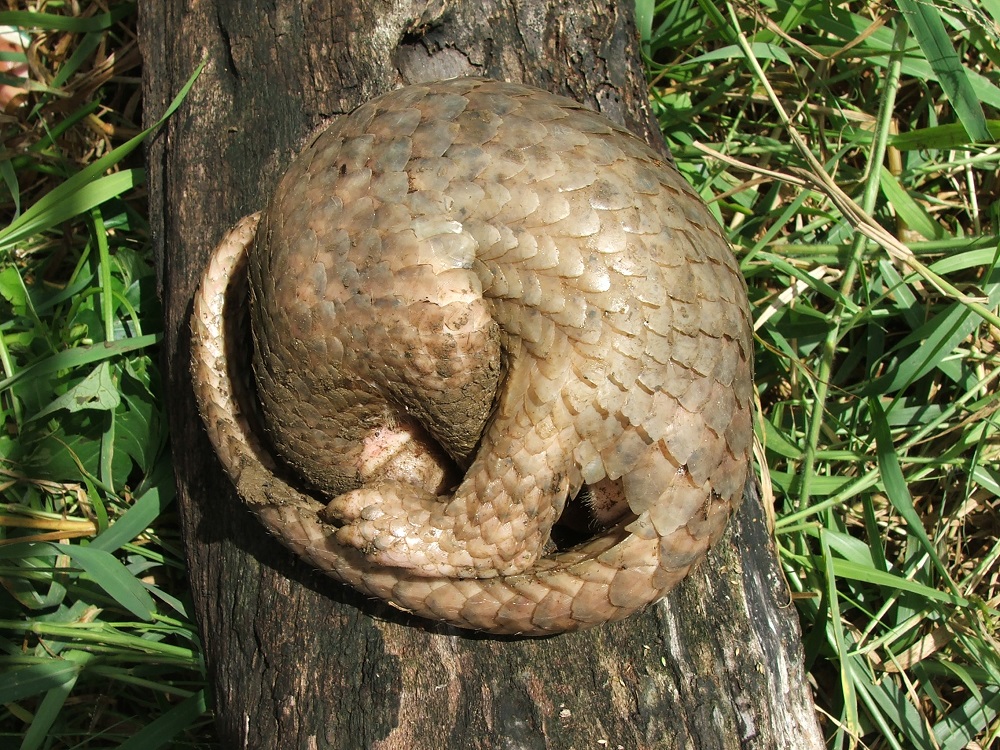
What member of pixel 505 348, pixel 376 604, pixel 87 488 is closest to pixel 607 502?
pixel 505 348

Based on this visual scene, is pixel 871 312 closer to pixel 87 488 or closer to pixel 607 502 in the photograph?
pixel 607 502

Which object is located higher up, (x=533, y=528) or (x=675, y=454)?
(x=675, y=454)

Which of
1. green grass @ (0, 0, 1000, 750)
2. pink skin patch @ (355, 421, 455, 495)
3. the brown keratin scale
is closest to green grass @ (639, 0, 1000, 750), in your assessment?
green grass @ (0, 0, 1000, 750)

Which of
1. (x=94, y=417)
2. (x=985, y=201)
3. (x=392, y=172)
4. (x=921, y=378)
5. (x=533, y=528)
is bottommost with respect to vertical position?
(x=921, y=378)

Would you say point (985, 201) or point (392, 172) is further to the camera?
point (985, 201)

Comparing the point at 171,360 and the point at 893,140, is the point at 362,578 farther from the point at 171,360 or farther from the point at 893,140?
the point at 893,140

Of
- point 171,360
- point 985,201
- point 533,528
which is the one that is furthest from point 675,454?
point 985,201

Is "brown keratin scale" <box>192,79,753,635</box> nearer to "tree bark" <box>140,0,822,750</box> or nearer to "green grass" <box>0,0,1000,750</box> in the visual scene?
"tree bark" <box>140,0,822,750</box>
